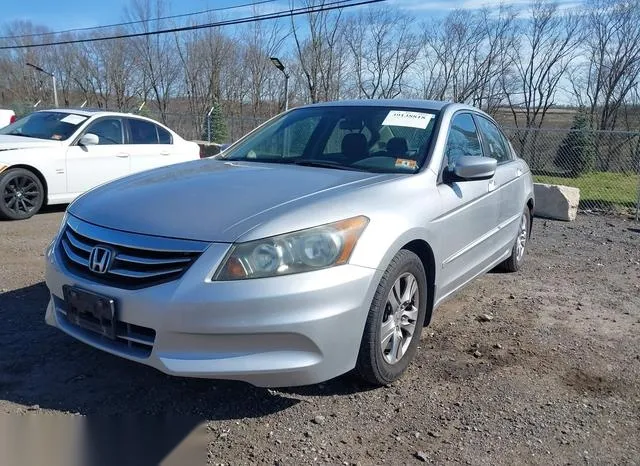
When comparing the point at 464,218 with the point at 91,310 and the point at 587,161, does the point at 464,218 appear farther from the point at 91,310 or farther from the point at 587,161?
the point at 587,161

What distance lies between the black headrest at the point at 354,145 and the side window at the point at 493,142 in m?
1.35

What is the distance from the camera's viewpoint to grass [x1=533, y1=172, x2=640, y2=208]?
11883mm

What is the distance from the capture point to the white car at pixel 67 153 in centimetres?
776

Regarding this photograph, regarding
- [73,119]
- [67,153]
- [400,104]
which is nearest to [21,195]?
[67,153]

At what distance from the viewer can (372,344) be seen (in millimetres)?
2982

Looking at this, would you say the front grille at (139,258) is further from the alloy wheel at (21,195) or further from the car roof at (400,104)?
the alloy wheel at (21,195)

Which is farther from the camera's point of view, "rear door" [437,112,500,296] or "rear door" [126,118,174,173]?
"rear door" [126,118,174,173]

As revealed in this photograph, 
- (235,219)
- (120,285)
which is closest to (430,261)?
(235,219)

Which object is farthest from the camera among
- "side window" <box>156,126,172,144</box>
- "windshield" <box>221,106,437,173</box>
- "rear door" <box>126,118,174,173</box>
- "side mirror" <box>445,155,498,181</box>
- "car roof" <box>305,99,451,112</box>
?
"side window" <box>156,126,172,144</box>

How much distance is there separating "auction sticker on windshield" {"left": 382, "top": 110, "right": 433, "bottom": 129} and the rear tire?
1981 mm

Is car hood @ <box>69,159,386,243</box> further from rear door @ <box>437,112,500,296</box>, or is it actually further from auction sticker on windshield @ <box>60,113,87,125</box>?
auction sticker on windshield @ <box>60,113,87,125</box>

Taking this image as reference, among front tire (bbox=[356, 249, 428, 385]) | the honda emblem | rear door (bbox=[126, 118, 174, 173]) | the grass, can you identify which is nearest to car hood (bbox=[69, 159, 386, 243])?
the honda emblem

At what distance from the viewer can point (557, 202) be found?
10.1 m

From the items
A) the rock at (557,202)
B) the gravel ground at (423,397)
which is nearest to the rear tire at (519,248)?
the gravel ground at (423,397)
